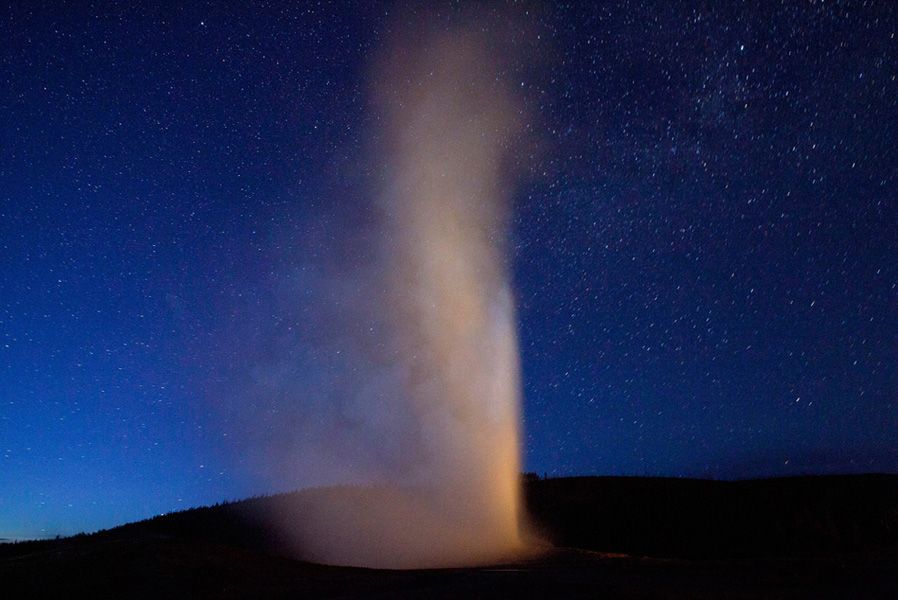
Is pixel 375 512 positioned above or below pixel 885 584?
above

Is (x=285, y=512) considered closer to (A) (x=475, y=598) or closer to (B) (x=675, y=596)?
(A) (x=475, y=598)

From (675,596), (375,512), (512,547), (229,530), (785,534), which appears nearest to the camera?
(675,596)

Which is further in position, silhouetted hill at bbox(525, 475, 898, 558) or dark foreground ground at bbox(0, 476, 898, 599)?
silhouetted hill at bbox(525, 475, 898, 558)

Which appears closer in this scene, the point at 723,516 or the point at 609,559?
the point at 609,559

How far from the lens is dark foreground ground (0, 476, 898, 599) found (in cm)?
1172

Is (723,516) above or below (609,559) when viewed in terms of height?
above

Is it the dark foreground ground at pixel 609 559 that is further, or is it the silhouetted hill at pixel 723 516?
the silhouetted hill at pixel 723 516

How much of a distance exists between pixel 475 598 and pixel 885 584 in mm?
7194

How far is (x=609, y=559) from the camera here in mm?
15727

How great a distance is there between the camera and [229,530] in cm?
2645

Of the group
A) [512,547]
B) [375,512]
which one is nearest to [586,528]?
[512,547]

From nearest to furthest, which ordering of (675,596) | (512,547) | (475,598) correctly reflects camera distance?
(675,596), (475,598), (512,547)

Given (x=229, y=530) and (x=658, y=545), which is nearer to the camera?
(x=658, y=545)

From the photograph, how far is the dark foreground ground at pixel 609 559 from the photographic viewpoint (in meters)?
11.7
